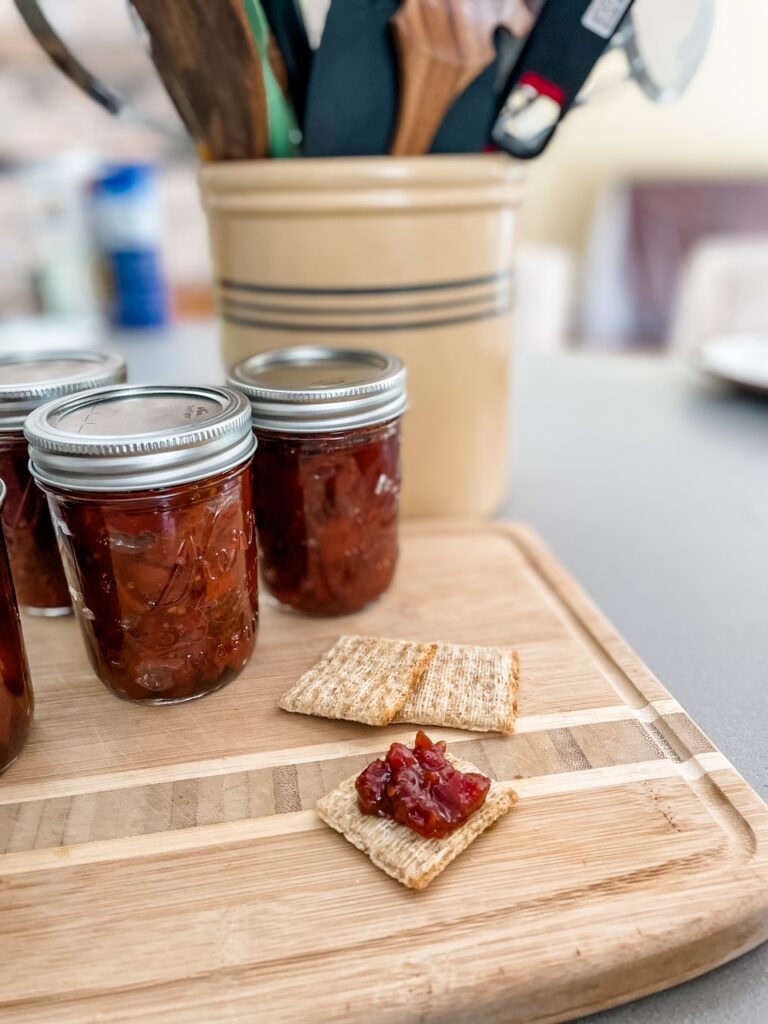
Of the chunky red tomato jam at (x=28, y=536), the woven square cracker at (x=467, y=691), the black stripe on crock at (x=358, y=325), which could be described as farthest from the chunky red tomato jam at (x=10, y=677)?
the black stripe on crock at (x=358, y=325)

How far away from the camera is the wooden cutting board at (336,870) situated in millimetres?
431

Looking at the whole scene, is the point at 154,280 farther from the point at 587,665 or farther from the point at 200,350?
the point at 587,665

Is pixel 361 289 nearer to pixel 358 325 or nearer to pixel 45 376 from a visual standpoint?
pixel 358 325

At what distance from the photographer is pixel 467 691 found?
2.10ft

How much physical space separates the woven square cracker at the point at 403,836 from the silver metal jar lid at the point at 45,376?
1.35 ft

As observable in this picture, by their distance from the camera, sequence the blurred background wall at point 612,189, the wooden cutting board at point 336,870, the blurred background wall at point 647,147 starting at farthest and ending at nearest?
the blurred background wall at point 647,147, the blurred background wall at point 612,189, the wooden cutting board at point 336,870

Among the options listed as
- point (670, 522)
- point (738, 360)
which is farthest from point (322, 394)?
point (738, 360)

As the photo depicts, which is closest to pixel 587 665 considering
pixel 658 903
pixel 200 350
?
pixel 658 903

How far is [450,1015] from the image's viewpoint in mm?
425

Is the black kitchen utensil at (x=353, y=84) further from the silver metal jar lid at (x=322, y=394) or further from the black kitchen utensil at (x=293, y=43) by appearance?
the silver metal jar lid at (x=322, y=394)

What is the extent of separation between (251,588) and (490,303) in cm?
43

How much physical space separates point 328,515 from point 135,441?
0.21 meters

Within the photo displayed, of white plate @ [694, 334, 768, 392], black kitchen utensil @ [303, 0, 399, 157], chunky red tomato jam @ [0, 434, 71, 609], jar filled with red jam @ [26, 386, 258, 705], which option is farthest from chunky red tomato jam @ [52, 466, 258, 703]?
white plate @ [694, 334, 768, 392]

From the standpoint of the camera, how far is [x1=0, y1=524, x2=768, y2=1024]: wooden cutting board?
43cm
